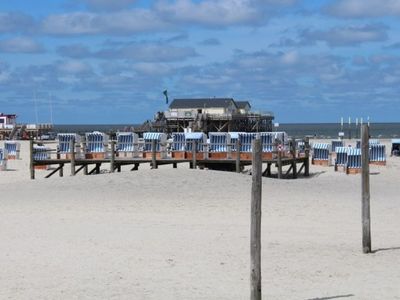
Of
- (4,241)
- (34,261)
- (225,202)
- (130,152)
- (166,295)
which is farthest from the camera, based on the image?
(130,152)

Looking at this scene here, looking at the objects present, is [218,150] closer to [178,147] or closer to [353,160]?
[178,147]

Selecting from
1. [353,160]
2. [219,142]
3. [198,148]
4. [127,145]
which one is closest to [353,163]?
[353,160]

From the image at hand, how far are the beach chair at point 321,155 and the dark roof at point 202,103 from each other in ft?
183

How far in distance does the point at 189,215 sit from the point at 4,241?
15.7ft

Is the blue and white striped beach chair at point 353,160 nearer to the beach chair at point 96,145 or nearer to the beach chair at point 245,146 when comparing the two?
the beach chair at point 245,146

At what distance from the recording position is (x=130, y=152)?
2592 cm

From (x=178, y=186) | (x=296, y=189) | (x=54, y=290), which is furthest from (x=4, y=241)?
(x=296, y=189)

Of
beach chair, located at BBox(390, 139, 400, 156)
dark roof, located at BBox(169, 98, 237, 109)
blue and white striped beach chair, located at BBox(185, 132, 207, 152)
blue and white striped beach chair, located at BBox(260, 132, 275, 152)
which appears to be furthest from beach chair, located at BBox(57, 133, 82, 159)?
dark roof, located at BBox(169, 98, 237, 109)

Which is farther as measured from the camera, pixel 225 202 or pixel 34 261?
pixel 225 202

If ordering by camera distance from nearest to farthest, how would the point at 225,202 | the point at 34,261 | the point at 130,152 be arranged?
the point at 34,261 < the point at 225,202 < the point at 130,152

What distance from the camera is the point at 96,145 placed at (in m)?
26.0

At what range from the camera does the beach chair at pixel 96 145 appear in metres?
25.7

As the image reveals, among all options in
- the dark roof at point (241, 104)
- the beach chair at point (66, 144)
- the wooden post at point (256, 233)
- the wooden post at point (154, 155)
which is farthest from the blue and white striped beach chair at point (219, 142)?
the dark roof at point (241, 104)

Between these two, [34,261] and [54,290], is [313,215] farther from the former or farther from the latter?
[54,290]
